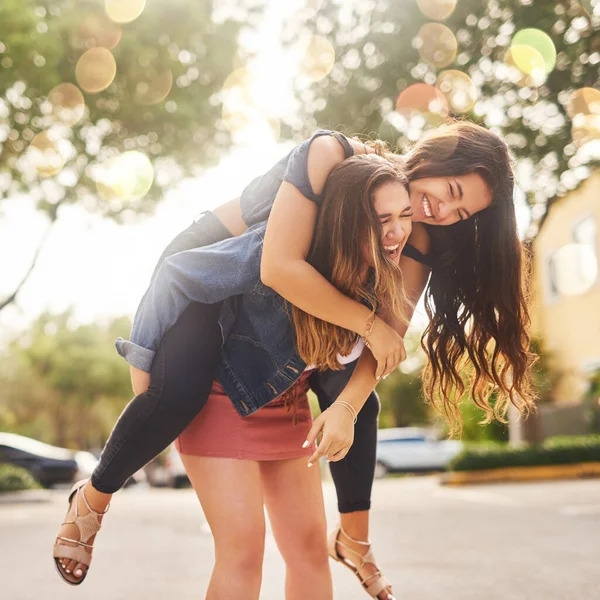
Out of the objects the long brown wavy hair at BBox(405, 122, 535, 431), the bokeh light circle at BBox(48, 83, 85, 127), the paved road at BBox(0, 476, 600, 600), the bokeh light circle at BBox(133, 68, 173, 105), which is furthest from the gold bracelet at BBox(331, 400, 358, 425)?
the bokeh light circle at BBox(133, 68, 173, 105)

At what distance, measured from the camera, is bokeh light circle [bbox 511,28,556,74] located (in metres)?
11.7

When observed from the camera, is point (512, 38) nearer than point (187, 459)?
No

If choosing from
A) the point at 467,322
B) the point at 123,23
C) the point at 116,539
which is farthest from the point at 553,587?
the point at 123,23

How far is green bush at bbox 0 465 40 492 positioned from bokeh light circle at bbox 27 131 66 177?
725 cm

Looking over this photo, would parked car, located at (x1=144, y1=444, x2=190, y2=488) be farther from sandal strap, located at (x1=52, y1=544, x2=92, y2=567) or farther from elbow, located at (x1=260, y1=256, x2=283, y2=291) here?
elbow, located at (x1=260, y1=256, x2=283, y2=291)

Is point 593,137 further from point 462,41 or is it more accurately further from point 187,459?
point 187,459

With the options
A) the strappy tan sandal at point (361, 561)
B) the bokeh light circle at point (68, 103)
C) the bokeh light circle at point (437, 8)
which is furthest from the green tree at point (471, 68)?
the strappy tan sandal at point (361, 561)

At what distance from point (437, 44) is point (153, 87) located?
487cm

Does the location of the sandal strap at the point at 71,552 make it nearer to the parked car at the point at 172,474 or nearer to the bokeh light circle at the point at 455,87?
the bokeh light circle at the point at 455,87

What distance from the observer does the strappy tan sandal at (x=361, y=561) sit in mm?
3311

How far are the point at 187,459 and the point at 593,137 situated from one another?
1122 centimetres

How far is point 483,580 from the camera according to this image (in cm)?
518

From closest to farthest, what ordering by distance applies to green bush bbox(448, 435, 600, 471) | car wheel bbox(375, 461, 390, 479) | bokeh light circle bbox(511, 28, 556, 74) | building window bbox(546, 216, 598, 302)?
bokeh light circle bbox(511, 28, 556, 74)
green bush bbox(448, 435, 600, 471)
building window bbox(546, 216, 598, 302)
car wheel bbox(375, 461, 390, 479)

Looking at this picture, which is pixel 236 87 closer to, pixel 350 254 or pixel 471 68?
pixel 471 68
